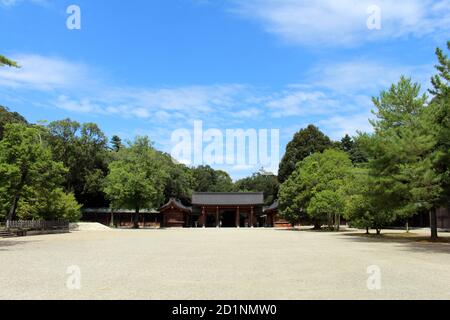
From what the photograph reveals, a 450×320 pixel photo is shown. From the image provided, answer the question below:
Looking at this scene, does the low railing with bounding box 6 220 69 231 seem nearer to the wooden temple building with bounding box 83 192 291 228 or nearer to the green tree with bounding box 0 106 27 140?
the green tree with bounding box 0 106 27 140

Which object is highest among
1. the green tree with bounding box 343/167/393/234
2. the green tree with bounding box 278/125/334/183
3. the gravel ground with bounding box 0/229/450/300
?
the green tree with bounding box 278/125/334/183

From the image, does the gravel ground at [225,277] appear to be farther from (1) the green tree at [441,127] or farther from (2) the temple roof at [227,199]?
(2) the temple roof at [227,199]

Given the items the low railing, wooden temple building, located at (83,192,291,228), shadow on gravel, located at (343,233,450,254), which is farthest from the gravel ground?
wooden temple building, located at (83,192,291,228)

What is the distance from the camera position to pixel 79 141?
53312mm

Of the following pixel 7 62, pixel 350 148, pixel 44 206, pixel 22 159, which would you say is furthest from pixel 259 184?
pixel 7 62

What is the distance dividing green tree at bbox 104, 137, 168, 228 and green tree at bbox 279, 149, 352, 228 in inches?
579

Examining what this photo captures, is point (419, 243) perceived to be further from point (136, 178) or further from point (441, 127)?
point (136, 178)

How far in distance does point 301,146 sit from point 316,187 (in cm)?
2338

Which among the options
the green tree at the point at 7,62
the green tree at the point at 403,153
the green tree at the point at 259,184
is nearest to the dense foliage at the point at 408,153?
the green tree at the point at 403,153

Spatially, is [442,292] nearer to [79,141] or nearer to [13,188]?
[13,188]

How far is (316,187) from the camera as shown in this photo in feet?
126

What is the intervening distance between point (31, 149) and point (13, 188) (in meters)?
2.95

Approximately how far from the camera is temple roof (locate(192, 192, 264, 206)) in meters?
60.6
